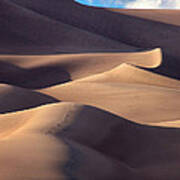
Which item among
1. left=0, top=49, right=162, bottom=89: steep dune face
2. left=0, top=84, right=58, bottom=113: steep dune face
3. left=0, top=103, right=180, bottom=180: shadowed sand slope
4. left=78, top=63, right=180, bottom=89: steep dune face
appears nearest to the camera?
left=0, top=103, right=180, bottom=180: shadowed sand slope

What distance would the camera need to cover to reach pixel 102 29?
21281mm

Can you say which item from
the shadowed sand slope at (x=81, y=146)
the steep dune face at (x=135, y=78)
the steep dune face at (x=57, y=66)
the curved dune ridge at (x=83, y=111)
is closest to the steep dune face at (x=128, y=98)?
the curved dune ridge at (x=83, y=111)

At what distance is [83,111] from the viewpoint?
12.7 feet

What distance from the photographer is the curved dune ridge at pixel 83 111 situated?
2678mm

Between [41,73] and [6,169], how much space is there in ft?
29.5

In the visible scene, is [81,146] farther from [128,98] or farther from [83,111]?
[128,98]

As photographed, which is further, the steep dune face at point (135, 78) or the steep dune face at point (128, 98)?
the steep dune face at point (135, 78)

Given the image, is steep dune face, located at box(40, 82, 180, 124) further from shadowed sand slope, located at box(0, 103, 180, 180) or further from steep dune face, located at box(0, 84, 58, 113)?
shadowed sand slope, located at box(0, 103, 180, 180)

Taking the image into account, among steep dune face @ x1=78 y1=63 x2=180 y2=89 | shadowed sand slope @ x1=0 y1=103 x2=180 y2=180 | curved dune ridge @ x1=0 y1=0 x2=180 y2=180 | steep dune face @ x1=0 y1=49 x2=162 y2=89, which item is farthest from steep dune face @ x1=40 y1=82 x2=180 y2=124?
steep dune face @ x1=0 y1=49 x2=162 y2=89

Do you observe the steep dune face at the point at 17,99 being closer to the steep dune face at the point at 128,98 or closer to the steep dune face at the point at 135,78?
the steep dune face at the point at 128,98

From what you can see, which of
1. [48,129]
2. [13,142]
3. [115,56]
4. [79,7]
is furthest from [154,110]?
[79,7]

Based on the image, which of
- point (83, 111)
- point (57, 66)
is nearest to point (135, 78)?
point (57, 66)

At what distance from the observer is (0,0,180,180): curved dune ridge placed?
2.68m

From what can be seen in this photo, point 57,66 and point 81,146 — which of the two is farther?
point 57,66
